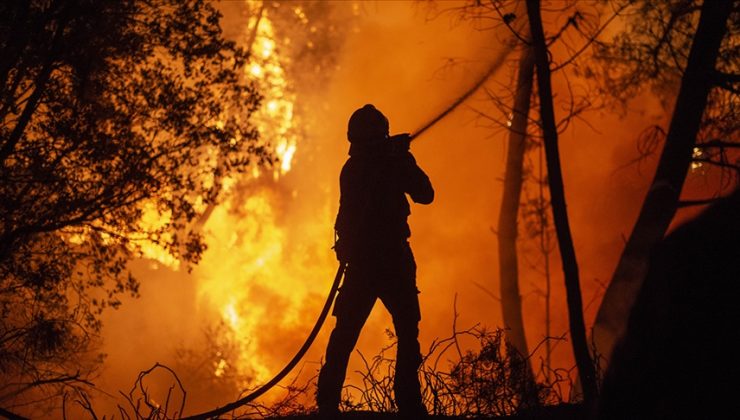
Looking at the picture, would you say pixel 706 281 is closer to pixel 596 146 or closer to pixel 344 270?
pixel 344 270

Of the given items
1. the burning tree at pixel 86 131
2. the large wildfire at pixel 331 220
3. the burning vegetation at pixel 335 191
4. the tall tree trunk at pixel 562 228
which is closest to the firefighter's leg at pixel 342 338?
the burning vegetation at pixel 335 191

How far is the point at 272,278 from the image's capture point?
29359mm

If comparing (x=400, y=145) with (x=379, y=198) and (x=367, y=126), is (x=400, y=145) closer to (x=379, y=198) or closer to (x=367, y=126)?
A: (x=367, y=126)

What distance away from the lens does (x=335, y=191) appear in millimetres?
34688

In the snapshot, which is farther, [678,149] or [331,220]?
[331,220]

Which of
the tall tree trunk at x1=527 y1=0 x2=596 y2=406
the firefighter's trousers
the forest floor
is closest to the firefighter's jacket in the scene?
the firefighter's trousers

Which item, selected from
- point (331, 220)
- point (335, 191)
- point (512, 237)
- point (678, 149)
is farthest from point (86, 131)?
point (335, 191)

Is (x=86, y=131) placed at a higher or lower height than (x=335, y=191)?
lower

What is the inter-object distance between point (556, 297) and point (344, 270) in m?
15.9

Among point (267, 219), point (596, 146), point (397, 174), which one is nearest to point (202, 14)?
point (397, 174)

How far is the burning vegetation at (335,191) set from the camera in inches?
223

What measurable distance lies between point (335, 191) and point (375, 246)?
30.1 meters

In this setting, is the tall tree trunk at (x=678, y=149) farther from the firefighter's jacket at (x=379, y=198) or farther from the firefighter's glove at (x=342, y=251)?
the firefighter's glove at (x=342, y=251)

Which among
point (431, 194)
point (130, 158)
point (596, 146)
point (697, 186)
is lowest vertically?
point (431, 194)
